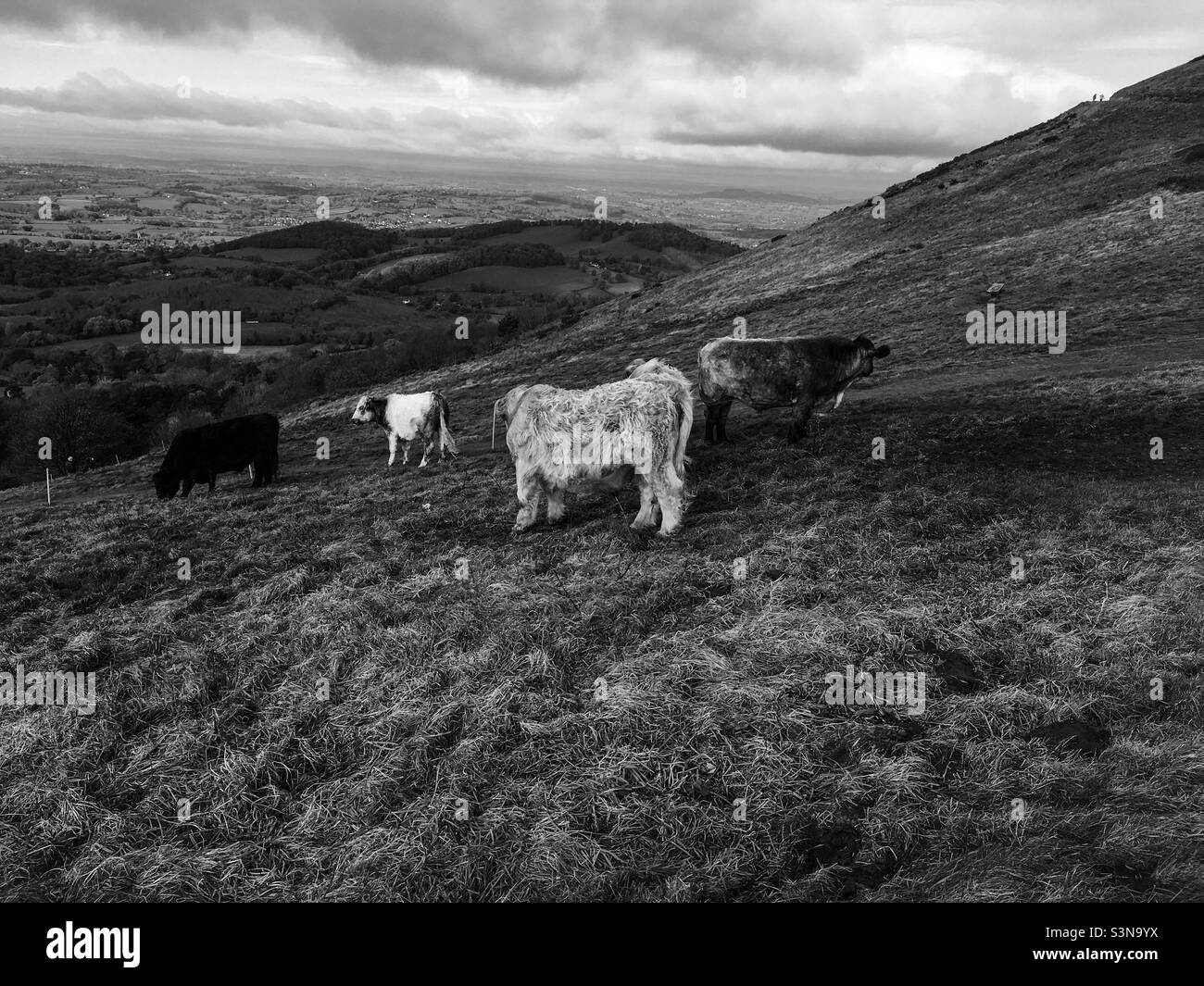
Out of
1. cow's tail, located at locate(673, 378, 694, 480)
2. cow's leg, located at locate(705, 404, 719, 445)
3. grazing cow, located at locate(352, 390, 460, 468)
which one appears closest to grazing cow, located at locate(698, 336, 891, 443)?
cow's leg, located at locate(705, 404, 719, 445)

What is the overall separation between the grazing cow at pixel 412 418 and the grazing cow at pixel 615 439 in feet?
27.9

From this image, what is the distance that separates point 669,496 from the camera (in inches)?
379

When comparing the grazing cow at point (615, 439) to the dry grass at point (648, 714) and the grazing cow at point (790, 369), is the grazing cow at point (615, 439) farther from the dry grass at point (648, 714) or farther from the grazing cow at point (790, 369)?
the grazing cow at point (790, 369)

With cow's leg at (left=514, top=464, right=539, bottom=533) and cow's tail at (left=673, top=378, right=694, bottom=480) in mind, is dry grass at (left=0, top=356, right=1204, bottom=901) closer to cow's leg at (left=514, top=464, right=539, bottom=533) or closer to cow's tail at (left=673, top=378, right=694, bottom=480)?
cow's leg at (left=514, top=464, right=539, bottom=533)

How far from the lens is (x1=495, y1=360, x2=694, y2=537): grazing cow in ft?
30.9

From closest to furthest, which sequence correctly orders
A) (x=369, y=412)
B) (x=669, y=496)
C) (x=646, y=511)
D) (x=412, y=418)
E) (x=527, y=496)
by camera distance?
(x=669, y=496)
(x=646, y=511)
(x=527, y=496)
(x=412, y=418)
(x=369, y=412)

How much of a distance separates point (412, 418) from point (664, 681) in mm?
13973

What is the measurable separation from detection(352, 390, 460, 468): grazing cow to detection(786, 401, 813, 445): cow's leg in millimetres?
8840

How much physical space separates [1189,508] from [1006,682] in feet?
17.0

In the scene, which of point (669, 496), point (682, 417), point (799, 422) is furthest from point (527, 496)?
point (799, 422)

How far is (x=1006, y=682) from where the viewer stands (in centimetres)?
584

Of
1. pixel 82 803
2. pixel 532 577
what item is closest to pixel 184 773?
pixel 82 803

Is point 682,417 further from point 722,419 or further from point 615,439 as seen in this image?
point 722,419

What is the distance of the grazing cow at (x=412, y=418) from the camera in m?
18.2
